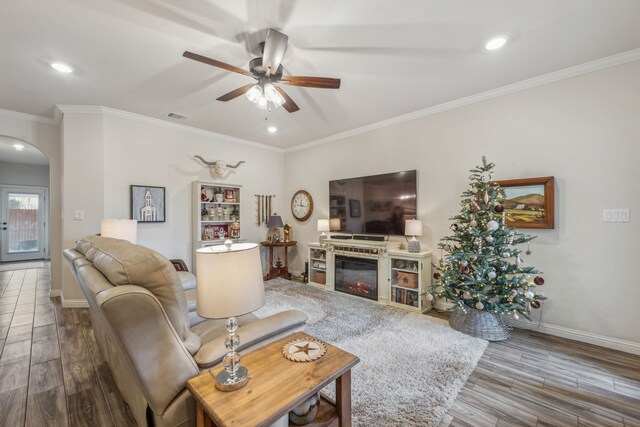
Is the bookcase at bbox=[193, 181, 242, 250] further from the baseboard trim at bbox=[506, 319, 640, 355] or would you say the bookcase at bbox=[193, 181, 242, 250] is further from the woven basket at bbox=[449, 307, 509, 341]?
the baseboard trim at bbox=[506, 319, 640, 355]

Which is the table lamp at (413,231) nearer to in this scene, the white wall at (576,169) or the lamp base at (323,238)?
the white wall at (576,169)

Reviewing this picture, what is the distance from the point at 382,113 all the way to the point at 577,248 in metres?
2.71

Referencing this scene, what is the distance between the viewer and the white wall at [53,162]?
392 centimetres

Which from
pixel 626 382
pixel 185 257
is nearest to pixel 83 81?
pixel 185 257

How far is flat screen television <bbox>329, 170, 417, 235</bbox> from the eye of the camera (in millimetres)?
3941

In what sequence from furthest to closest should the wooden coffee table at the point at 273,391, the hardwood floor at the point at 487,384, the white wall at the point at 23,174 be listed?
1. the white wall at the point at 23,174
2. the hardwood floor at the point at 487,384
3. the wooden coffee table at the point at 273,391

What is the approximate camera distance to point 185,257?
14.8 feet

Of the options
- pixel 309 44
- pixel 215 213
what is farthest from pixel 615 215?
pixel 215 213

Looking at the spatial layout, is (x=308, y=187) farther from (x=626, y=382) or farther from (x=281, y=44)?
(x=626, y=382)

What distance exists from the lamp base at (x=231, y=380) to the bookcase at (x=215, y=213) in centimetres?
363

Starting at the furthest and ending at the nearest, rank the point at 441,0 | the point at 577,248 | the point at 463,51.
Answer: the point at 577,248 → the point at 463,51 → the point at 441,0

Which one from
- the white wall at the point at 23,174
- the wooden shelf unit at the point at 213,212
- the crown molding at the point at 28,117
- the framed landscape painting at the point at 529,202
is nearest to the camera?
the framed landscape painting at the point at 529,202

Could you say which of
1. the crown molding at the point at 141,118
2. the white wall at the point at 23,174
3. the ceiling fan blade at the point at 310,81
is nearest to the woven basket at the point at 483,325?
the ceiling fan blade at the point at 310,81

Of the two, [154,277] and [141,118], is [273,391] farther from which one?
[141,118]
